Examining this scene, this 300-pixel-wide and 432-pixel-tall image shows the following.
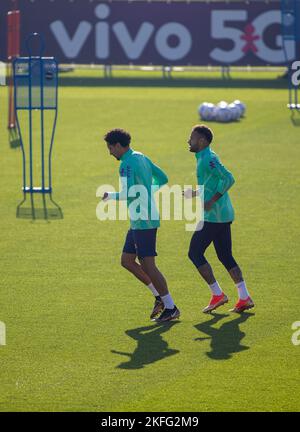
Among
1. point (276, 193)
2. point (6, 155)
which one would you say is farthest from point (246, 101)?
point (276, 193)

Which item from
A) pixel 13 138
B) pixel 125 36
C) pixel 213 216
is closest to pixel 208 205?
pixel 213 216

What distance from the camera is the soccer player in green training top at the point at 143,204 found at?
11805mm

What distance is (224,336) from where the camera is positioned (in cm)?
1166

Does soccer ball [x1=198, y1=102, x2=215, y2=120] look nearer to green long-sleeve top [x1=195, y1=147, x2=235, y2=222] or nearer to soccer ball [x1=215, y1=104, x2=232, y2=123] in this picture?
soccer ball [x1=215, y1=104, x2=232, y2=123]

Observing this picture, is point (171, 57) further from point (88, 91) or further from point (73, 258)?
point (73, 258)

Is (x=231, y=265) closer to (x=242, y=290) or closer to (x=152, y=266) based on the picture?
(x=242, y=290)

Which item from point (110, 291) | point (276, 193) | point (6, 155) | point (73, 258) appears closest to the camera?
point (110, 291)

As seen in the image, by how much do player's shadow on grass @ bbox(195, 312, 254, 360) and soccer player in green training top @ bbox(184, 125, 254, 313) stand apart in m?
0.25

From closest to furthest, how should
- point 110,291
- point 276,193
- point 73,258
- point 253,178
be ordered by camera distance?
point 110,291
point 73,258
point 276,193
point 253,178

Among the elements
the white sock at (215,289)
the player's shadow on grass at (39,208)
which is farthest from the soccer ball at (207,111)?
the white sock at (215,289)

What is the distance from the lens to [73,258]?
15.2 m

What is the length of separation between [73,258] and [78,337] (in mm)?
3690
